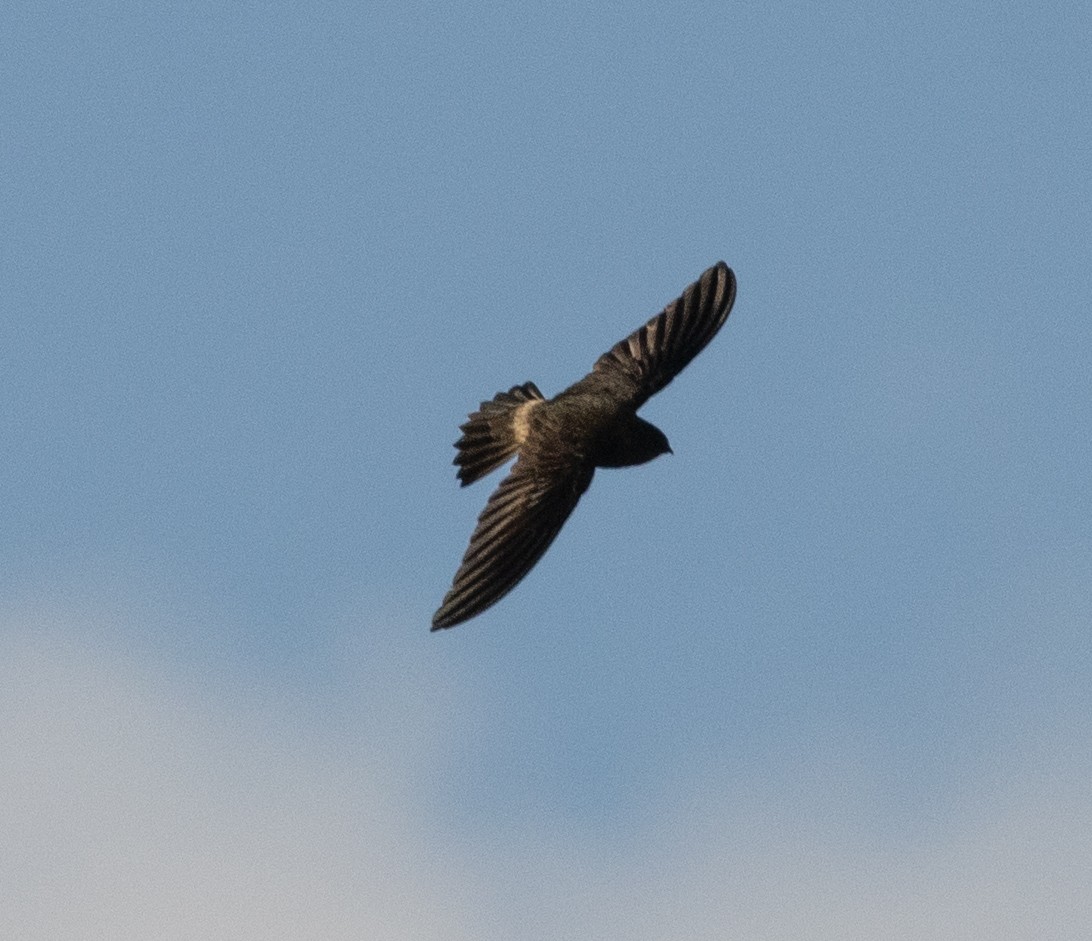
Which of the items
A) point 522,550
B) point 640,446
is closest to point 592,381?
point 640,446

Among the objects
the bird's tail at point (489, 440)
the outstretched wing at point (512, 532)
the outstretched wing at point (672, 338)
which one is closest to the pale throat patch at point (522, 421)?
the bird's tail at point (489, 440)

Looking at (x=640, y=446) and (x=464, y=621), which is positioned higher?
(x=640, y=446)

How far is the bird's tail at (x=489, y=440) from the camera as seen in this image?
1513cm

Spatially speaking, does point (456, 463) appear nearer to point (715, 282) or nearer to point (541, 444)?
point (541, 444)

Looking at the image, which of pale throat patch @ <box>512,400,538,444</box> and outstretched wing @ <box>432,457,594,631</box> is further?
pale throat patch @ <box>512,400,538,444</box>

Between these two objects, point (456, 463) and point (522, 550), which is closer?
point (522, 550)

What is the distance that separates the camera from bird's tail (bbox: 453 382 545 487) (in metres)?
15.1

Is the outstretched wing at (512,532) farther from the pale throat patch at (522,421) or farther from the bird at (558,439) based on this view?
the pale throat patch at (522,421)

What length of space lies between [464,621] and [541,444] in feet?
5.62

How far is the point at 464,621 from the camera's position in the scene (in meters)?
13.6

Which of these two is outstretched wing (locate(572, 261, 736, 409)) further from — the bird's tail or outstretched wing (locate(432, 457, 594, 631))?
outstretched wing (locate(432, 457, 594, 631))

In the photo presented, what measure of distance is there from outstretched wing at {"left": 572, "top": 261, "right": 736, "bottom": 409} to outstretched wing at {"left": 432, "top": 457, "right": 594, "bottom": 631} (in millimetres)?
1208

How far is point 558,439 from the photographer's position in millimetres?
14805

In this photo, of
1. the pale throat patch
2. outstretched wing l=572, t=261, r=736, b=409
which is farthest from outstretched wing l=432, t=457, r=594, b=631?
outstretched wing l=572, t=261, r=736, b=409
